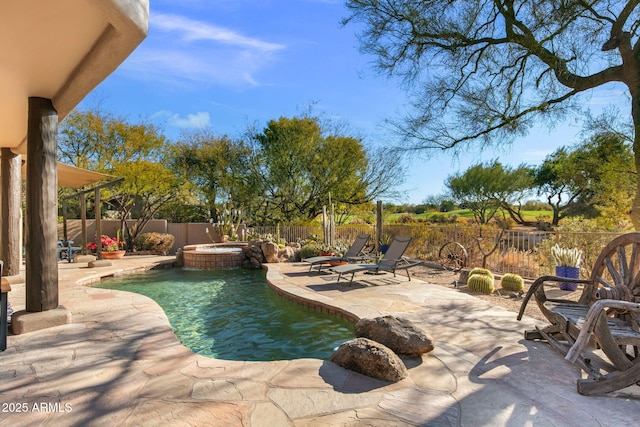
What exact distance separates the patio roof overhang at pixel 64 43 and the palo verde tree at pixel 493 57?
6.82m

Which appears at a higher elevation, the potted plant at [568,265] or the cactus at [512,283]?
the potted plant at [568,265]

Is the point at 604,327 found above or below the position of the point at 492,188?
below

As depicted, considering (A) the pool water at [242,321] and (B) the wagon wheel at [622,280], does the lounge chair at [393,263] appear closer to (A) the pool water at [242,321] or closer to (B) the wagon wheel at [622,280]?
(A) the pool water at [242,321]

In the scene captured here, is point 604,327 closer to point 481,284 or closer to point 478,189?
point 481,284

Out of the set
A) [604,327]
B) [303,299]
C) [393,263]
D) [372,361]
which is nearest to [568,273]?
[393,263]

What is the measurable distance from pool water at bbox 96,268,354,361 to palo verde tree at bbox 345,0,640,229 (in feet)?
19.1

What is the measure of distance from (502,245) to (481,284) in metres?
3.51

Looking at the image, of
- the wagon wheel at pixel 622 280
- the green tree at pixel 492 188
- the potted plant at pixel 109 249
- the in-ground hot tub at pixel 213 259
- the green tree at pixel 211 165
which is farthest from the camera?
the green tree at pixel 492 188

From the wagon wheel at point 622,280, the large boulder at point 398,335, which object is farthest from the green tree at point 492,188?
the large boulder at point 398,335

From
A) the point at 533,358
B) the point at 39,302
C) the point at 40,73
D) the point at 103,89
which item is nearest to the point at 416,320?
the point at 533,358

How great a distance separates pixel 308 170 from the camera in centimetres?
1864

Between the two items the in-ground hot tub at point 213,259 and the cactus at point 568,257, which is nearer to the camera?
the cactus at point 568,257

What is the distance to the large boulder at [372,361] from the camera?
2879mm

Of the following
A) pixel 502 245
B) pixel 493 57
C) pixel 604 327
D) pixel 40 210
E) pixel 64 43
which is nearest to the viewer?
pixel 604 327
